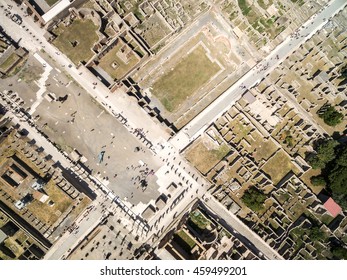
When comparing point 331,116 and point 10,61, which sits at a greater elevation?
point 10,61

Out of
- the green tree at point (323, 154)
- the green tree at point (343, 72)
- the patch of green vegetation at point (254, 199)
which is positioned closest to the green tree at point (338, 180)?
the green tree at point (323, 154)

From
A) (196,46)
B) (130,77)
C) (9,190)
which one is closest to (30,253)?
(9,190)

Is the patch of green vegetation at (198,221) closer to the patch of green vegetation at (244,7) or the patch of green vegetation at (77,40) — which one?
the patch of green vegetation at (77,40)

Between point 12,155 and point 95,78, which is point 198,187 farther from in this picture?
point 12,155

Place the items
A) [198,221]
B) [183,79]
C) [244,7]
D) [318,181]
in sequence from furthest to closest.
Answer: [244,7], [318,181], [183,79], [198,221]

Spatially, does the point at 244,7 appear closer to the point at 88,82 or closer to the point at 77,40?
the point at 77,40

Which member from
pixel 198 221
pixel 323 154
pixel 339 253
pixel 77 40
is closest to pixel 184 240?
pixel 198 221

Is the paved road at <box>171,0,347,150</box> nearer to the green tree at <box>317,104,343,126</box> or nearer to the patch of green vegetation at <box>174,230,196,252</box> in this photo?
the green tree at <box>317,104,343,126</box>

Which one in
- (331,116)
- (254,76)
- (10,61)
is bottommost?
(331,116)
